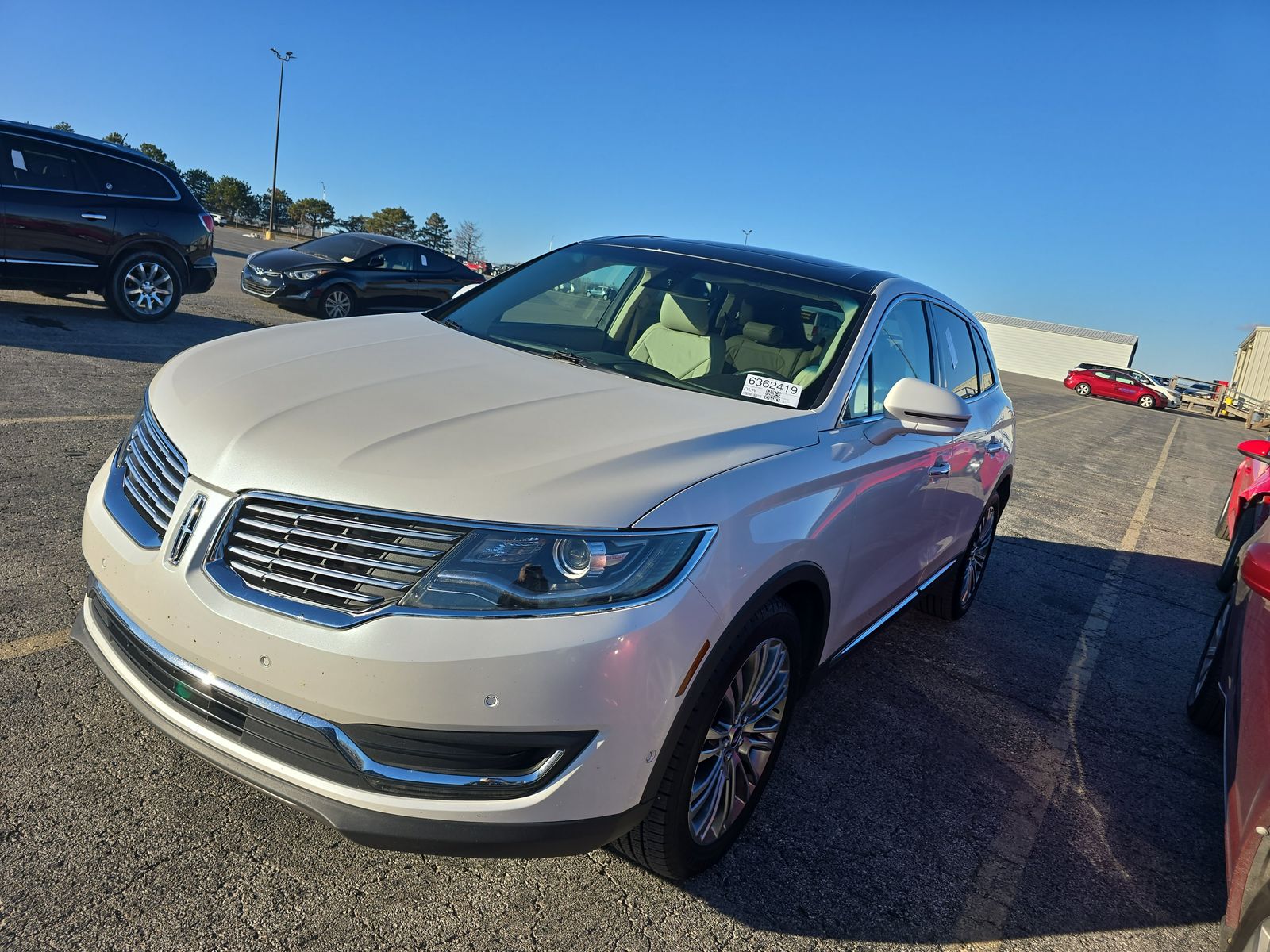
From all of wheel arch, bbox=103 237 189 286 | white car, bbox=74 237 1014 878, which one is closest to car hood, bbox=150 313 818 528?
white car, bbox=74 237 1014 878

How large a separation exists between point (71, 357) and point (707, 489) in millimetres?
7521

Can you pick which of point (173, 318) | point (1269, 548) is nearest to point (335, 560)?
point (1269, 548)

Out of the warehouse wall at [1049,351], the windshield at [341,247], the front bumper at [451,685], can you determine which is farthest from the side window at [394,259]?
the warehouse wall at [1049,351]

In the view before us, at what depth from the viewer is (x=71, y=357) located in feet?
25.4

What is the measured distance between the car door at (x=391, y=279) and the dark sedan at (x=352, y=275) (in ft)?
0.04

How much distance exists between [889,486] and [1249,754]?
1.32 m

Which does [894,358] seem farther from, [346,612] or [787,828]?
[346,612]

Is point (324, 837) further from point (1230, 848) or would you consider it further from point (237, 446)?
point (1230, 848)

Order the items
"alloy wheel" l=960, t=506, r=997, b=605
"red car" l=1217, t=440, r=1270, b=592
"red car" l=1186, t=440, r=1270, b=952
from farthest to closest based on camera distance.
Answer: "red car" l=1217, t=440, r=1270, b=592, "alloy wheel" l=960, t=506, r=997, b=605, "red car" l=1186, t=440, r=1270, b=952

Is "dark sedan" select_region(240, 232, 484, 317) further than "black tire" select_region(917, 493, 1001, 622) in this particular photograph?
Yes

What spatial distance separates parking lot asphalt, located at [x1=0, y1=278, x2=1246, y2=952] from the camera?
2201 millimetres

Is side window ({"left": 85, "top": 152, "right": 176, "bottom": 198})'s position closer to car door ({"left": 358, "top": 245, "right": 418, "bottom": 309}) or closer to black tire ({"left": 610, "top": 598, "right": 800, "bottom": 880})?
car door ({"left": 358, "top": 245, "right": 418, "bottom": 309})

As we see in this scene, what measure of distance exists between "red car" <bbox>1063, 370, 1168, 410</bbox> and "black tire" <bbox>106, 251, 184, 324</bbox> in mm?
43298

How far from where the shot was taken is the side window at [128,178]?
9.26 m
